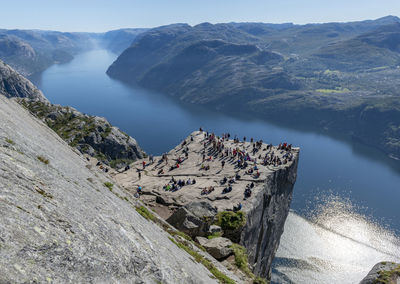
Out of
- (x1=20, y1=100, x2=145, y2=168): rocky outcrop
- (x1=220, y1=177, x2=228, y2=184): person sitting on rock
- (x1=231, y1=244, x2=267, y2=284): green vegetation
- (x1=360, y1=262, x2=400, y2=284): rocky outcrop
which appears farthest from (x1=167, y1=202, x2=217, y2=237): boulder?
(x1=20, y1=100, x2=145, y2=168): rocky outcrop

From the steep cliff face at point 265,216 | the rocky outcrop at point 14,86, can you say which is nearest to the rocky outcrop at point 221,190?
the steep cliff face at point 265,216

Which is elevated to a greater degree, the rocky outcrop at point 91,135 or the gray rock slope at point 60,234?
the gray rock slope at point 60,234

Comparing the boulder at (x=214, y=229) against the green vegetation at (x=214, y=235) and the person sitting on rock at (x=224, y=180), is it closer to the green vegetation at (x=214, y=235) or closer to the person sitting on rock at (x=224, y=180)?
the green vegetation at (x=214, y=235)

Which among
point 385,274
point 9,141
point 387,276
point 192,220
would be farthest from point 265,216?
point 9,141

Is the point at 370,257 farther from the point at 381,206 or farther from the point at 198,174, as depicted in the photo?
the point at 198,174

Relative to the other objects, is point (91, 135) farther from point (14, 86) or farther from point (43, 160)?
point (14, 86)

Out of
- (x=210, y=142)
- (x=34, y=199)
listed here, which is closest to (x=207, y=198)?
(x=210, y=142)
